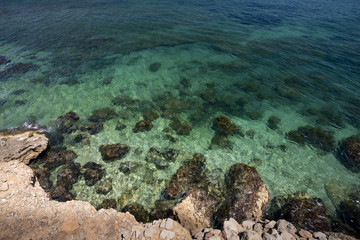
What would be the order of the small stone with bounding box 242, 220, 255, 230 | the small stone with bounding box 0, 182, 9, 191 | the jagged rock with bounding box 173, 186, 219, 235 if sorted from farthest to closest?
1. the jagged rock with bounding box 173, 186, 219, 235
2. the small stone with bounding box 0, 182, 9, 191
3. the small stone with bounding box 242, 220, 255, 230

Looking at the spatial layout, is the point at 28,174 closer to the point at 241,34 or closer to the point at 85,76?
the point at 85,76

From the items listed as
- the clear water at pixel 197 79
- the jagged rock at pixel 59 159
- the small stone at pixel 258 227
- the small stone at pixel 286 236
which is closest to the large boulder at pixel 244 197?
the small stone at pixel 258 227

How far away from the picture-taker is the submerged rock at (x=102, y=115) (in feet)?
49.7

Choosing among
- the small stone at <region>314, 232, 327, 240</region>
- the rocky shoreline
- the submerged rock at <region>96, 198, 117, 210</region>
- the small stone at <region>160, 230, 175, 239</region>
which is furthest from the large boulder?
the submerged rock at <region>96, 198, 117, 210</region>

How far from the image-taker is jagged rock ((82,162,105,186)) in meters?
10.9

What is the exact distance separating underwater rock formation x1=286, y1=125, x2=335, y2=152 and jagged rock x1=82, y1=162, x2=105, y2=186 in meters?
13.7

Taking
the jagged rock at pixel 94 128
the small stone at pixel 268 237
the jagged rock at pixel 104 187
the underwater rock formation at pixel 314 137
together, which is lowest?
the jagged rock at pixel 104 187

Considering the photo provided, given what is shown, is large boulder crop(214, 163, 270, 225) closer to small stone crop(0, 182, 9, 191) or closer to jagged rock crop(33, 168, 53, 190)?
jagged rock crop(33, 168, 53, 190)

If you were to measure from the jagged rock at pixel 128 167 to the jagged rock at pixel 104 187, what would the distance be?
1.09 metres

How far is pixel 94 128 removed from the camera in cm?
1415

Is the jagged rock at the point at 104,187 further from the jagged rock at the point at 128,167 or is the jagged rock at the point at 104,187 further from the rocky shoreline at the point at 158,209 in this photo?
the jagged rock at the point at 128,167

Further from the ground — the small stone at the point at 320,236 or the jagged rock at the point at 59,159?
the small stone at the point at 320,236

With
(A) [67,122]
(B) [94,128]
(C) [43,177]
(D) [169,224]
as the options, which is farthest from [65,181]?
(D) [169,224]

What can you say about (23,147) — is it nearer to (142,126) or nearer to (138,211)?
(142,126)
